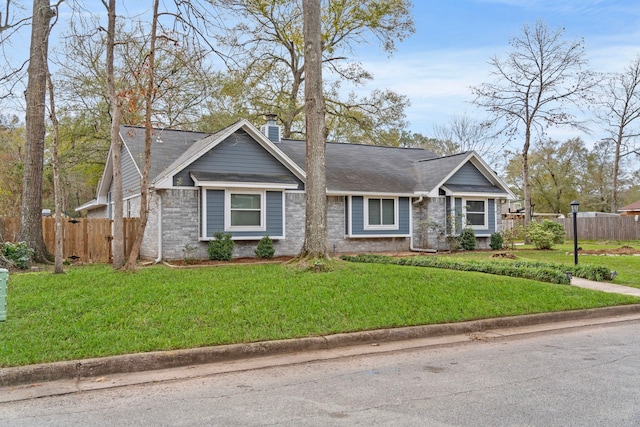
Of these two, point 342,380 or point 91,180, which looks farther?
point 91,180

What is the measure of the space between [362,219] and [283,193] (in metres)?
3.76

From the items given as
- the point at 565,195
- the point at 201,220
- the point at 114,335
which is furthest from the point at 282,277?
the point at 565,195

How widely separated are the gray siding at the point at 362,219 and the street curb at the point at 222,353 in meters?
10.9

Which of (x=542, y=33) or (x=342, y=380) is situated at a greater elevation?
(x=542, y=33)

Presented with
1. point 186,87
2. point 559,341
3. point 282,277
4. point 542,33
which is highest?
point 542,33

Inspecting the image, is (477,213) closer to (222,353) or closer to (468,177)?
Answer: (468,177)

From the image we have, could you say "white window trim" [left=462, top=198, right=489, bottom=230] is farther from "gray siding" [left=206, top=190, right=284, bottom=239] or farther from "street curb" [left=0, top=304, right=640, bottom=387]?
"street curb" [left=0, top=304, right=640, bottom=387]

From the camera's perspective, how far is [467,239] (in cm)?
2031

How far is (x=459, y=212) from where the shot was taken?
67.2 ft

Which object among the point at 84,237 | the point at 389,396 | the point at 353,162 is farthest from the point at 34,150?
the point at 389,396

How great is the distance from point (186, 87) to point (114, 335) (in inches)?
831

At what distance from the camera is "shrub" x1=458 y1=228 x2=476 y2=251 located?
2022cm

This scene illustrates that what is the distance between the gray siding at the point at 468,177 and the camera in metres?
20.8

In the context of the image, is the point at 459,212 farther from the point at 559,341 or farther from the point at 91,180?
the point at 91,180
